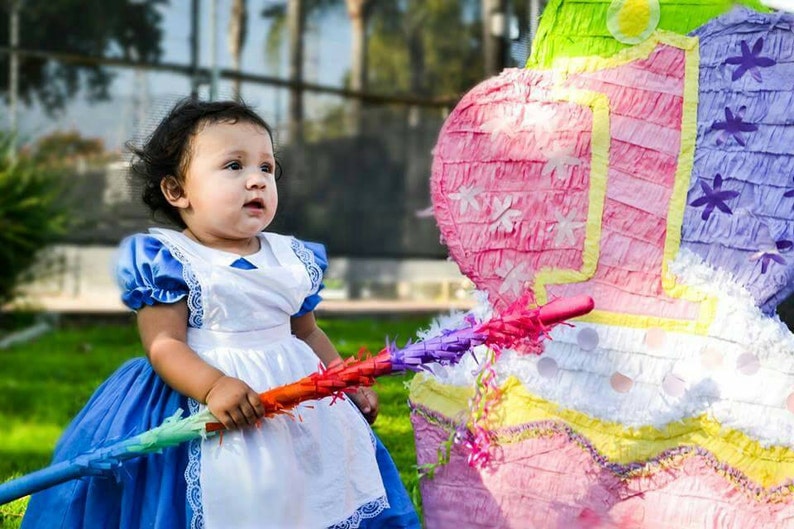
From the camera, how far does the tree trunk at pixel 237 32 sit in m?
6.24

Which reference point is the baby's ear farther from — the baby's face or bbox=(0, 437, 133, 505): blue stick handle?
bbox=(0, 437, 133, 505): blue stick handle

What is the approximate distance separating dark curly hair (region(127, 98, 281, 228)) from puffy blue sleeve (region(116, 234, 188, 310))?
0.36 ft

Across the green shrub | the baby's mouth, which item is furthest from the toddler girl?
the green shrub

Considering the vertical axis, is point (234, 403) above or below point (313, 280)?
below

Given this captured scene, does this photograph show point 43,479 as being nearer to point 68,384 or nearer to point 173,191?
point 173,191

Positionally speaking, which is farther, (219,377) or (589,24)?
(589,24)

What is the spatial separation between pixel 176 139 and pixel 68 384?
2695mm

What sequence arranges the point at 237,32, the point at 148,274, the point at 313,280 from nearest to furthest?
1. the point at 148,274
2. the point at 313,280
3. the point at 237,32

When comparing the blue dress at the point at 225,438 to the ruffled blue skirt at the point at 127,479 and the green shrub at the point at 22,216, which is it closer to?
the ruffled blue skirt at the point at 127,479

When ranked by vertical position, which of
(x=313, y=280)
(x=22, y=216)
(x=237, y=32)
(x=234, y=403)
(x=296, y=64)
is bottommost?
(x=22, y=216)

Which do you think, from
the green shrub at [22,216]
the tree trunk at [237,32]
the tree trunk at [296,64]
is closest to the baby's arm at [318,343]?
the green shrub at [22,216]

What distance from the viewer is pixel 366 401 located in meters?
1.73

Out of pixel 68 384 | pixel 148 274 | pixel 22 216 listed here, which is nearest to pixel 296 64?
pixel 22 216

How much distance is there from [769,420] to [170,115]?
1.01m
